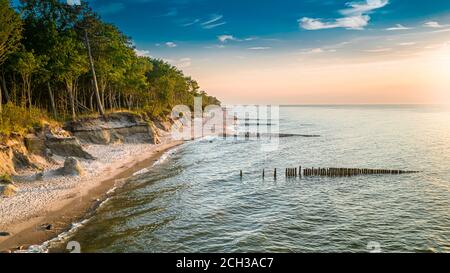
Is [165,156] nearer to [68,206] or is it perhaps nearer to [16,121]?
[16,121]

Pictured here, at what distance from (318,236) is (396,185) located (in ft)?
59.5

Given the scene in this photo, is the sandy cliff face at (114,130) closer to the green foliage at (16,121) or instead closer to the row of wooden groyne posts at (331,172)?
the green foliage at (16,121)

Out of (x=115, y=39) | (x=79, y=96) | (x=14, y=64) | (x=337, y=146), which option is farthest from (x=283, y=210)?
(x=79, y=96)

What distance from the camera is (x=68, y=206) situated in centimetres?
2333

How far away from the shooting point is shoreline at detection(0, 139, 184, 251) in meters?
18.3

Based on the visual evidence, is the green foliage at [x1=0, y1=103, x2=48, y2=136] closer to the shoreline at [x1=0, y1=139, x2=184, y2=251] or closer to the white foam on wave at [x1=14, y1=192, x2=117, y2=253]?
the shoreline at [x1=0, y1=139, x2=184, y2=251]

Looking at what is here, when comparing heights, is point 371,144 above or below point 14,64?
below

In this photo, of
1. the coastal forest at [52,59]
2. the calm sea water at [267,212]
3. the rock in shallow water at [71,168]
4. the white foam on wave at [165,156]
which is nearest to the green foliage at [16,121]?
the coastal forest at [52,59]

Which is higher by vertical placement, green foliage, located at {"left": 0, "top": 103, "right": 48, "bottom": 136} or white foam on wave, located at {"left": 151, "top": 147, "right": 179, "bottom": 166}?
green foliage, located at {"left": 0, "top": 103, "right": 48, "bottom": 136}

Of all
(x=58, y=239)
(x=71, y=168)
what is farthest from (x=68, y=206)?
(x=71, y=168)

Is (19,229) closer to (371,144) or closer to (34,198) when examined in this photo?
(34,198)

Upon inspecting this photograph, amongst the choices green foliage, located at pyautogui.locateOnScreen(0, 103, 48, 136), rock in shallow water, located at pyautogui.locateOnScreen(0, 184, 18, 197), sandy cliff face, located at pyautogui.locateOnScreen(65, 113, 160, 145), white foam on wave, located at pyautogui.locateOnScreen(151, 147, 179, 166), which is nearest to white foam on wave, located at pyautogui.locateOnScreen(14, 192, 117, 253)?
rock in shallow water, located at pyautogui.locateOnScreen(0, 184, 18, 197)

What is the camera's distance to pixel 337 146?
6372 cm
